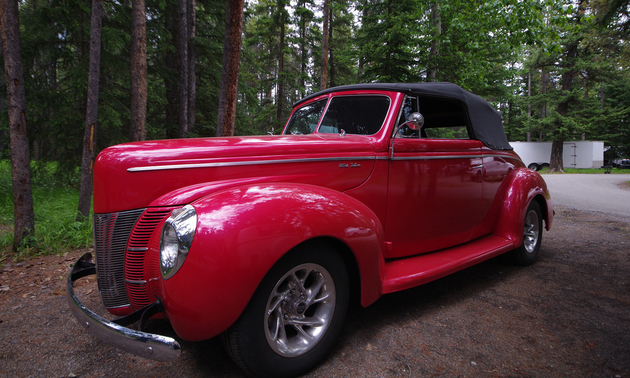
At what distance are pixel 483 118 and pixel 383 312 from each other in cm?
243

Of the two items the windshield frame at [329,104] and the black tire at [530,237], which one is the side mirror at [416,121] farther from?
the black tire at [530,237]

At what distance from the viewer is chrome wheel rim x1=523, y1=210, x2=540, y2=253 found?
4.20m

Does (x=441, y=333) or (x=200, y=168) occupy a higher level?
(x=200, y=168)

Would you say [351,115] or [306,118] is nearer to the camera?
[351,115]

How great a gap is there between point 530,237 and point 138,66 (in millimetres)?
7415

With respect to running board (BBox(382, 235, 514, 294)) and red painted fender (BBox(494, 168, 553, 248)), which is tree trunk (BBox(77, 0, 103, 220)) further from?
red painted fender (BBox(494, 168, 553, 248))

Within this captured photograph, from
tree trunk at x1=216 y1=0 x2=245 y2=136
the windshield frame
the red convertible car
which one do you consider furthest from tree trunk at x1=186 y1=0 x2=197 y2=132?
the red convertible car

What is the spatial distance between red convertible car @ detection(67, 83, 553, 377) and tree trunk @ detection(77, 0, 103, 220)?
3684 mm

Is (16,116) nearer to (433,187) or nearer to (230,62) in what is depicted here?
A: (230,62)

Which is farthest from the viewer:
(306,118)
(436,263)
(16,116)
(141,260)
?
(16,116)

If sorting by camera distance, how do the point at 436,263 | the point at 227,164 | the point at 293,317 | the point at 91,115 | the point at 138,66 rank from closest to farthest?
the point at 293,317, the point at 227,164, the point at 436,263, the point at 91,115, the point at 138,66

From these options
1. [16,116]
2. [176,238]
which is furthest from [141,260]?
[16,116]

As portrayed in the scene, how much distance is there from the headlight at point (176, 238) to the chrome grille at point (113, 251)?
0.34 metres

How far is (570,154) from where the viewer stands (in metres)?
26.8
